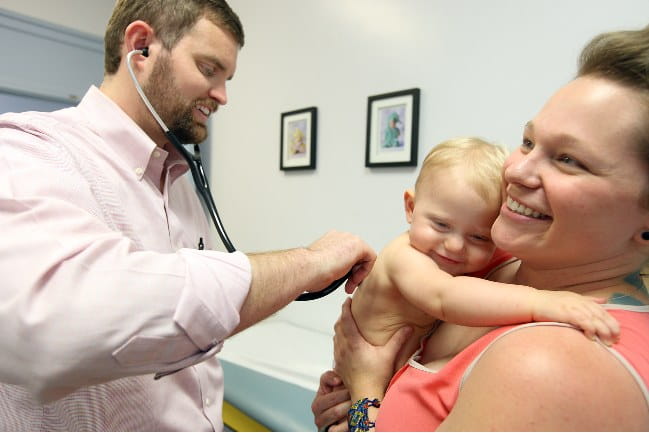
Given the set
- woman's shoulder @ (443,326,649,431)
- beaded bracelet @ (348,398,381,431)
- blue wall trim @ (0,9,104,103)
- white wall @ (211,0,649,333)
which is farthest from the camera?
blue wall trim @ (0,9,104,103)

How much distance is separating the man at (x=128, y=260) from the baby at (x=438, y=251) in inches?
3.9

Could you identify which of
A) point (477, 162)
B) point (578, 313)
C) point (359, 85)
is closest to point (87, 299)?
point (578, 313)

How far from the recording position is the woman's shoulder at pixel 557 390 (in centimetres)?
58

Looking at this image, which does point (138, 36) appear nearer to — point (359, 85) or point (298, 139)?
point (359, 85)

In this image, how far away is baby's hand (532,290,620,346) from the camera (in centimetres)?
63

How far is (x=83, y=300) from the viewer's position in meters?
0.69

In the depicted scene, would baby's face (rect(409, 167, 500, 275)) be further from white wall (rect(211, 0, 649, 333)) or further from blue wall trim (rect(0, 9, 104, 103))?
blue wall trim (rect(0, 9, 104, 103))

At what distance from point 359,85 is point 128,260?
5.54 feet

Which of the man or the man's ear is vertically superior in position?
the man's ear

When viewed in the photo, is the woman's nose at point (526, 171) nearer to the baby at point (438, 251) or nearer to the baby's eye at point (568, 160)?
the baby's eye at point (568, 160)

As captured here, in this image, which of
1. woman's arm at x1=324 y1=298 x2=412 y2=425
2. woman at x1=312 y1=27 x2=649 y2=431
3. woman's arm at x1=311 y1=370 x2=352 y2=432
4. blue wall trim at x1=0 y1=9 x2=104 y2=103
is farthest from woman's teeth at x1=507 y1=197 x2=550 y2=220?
blue wall trim at x1=0 y1=9 x2=104 y2=103

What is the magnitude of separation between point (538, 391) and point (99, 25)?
11.9 ft

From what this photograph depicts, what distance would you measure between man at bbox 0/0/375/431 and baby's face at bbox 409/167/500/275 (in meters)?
0.16

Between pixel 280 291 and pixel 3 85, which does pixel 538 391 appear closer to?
pixel 280 291
